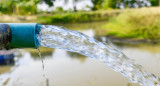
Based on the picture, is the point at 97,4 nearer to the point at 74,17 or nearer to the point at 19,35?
the point at 74,17

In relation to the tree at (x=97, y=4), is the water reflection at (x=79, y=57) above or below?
below

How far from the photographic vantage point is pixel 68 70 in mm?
7758

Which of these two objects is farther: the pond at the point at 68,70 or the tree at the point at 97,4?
the tree at the point at 97,4

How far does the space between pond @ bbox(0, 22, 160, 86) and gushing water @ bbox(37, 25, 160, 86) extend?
3.47m

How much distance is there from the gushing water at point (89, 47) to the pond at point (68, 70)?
3.47 meters

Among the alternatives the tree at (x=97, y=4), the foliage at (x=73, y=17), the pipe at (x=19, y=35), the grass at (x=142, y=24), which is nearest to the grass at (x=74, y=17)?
the foliage at (x=73, y=17)

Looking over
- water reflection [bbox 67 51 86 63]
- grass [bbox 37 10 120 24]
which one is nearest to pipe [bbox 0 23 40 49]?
water reflection [bbox 67 51 86 63]

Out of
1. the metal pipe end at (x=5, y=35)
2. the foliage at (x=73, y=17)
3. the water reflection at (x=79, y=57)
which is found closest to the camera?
the metal pipe end at (x=5, y=35)

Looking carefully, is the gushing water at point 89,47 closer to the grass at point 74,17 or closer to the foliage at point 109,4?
the grass at point 74,17

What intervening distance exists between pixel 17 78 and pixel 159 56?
5.96 meters

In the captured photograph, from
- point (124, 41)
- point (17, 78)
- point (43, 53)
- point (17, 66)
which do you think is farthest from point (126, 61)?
point (124, 41)

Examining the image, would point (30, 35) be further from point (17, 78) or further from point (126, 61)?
point (17, 78)

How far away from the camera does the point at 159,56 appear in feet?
30.3

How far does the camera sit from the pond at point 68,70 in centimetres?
659
